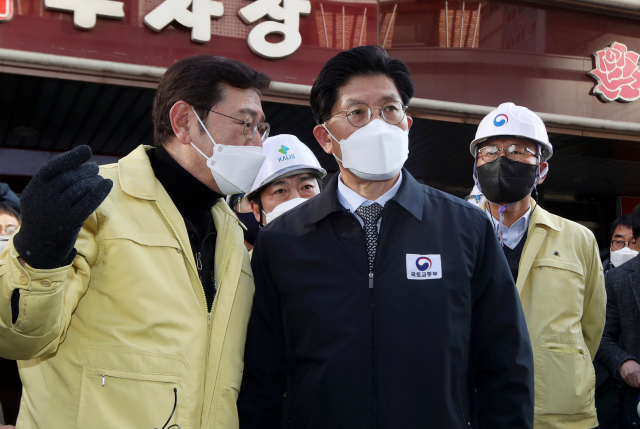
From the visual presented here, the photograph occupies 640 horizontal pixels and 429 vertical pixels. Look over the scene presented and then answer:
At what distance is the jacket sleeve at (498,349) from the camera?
1.83 m

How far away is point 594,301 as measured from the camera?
10.1ft

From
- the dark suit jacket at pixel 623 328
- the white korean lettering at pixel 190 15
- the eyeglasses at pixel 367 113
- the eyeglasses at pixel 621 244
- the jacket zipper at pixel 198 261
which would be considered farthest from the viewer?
the eyeglasses at pixel 621 244

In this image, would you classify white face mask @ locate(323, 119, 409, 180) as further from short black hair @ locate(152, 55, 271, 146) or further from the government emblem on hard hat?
the government emblem on hard hat

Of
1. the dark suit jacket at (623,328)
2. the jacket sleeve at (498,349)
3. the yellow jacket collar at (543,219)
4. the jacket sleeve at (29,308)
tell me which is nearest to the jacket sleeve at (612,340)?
the dark suit jacket at (623,328)

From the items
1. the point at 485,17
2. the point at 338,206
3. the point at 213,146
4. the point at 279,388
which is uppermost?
the point at 485,17

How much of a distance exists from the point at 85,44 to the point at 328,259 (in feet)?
15.7

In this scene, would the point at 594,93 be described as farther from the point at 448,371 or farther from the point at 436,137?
the point at 448,371

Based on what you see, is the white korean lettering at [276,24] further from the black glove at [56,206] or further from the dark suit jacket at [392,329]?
the black glove at [56,206]

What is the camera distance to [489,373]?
192cm

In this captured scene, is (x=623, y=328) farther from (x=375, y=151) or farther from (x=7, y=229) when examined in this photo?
(x=7, y=229)

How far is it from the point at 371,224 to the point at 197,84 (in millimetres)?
1012

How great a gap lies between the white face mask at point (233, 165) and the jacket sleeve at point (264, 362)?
35 cm

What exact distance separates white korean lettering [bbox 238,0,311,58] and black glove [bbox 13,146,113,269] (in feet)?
16.1

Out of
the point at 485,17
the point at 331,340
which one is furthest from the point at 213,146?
the point at 485,17
